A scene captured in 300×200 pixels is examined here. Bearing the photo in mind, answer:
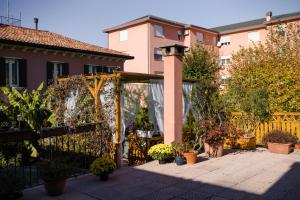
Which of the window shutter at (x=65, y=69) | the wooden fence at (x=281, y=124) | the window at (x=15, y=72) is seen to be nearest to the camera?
the wooden fence at (x=281, y=124)

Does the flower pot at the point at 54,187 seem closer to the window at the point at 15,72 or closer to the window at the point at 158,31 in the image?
the window at the point at 15,72

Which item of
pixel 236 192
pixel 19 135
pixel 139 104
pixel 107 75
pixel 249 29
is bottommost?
pixel 236 192

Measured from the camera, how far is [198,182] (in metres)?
7.50

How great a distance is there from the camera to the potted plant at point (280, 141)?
10.7 meters

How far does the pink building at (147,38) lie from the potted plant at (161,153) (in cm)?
2152

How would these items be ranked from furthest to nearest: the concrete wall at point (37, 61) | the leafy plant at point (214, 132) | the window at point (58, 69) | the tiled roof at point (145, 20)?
the tiled roof at point (145, 20) → the window at point (58, 69) → the concrete wall at point (37, 61) → the leafy plant at point (214, 132)

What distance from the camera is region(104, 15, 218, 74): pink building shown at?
101 feet

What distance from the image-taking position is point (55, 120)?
36.7 feet

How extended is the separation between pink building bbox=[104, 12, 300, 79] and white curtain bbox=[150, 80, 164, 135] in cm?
1854

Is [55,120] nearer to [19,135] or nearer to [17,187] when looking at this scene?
[19,135]

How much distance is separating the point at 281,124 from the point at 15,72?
14.2 meters

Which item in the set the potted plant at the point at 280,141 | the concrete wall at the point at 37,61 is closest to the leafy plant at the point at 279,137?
the potted plant at the point at 280,141

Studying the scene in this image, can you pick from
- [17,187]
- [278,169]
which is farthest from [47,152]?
[278,169]

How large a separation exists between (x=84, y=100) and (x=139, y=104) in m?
2.05
